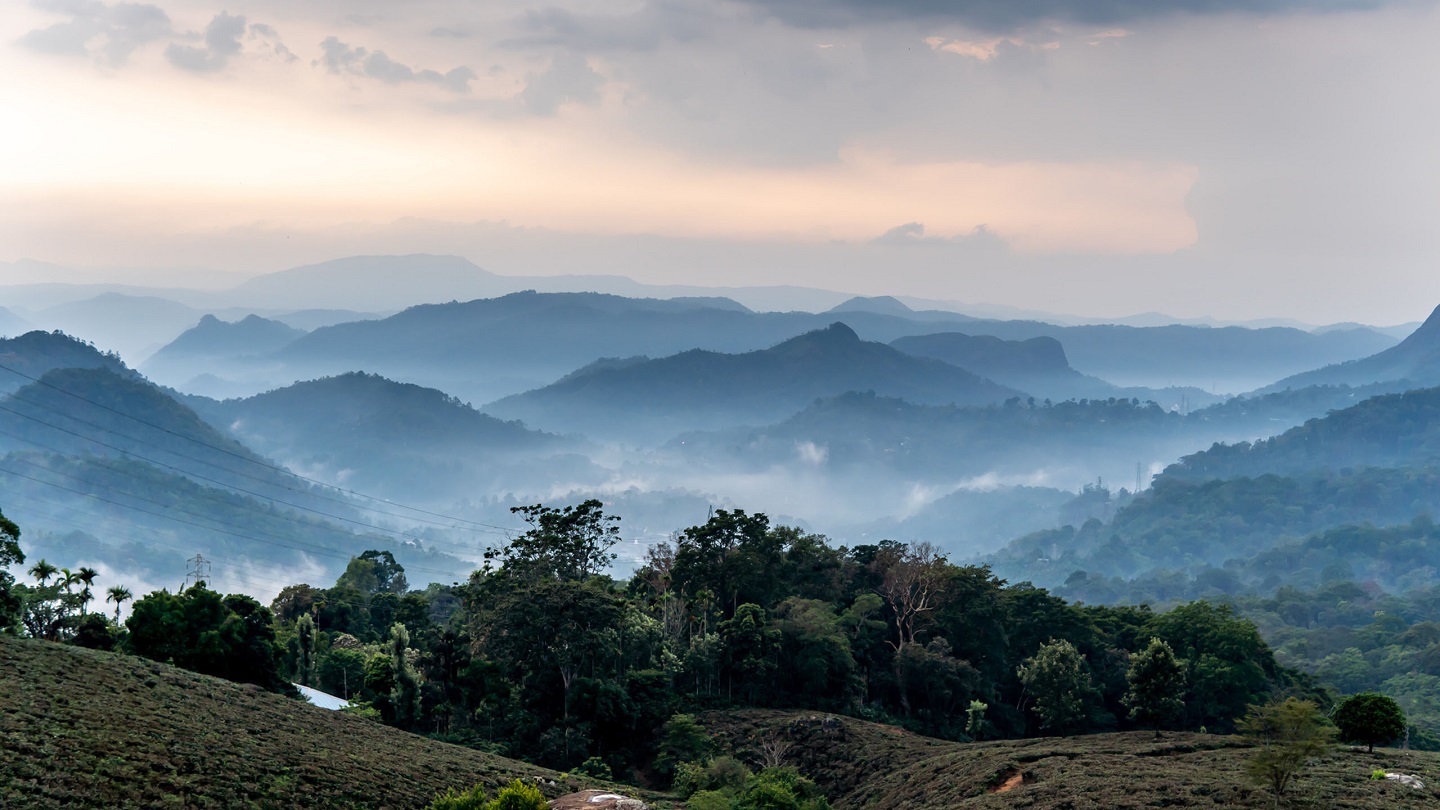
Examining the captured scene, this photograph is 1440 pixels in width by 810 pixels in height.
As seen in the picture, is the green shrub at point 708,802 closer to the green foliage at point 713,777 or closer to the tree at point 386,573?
the green foliage at point 713,777

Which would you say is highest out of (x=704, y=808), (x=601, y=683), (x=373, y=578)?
(x=373, y=578)

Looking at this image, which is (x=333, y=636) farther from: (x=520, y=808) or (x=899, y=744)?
(x=520, y=808)

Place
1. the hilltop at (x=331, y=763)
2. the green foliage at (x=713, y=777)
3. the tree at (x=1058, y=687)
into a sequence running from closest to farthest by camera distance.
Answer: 1. the hilltop at (x=331, y=763)
2. the green foliage at (x=713, y=777)
3. the tree at (x=1058, y=687)

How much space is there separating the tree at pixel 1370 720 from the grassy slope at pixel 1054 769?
0.73 meters

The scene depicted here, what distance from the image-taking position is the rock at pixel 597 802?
42000 millimetres

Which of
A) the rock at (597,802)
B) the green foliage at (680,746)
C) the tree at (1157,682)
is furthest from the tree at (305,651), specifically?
the tree at (1157,682)

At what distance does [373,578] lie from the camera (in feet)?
355

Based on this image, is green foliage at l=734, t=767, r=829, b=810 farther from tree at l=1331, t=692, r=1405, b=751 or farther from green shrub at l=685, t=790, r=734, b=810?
tree at l=1331, t=692, r=1405, b=751

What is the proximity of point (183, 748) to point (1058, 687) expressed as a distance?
46.5 meters

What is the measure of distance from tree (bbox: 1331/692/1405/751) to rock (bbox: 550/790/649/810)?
89.2 feet

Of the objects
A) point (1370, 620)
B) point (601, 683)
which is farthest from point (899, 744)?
point (1370, 620)

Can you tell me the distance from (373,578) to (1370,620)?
161818mm

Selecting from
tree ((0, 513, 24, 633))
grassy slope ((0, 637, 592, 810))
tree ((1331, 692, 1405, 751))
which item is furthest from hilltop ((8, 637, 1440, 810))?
tree ((0, 513, 24, 633))

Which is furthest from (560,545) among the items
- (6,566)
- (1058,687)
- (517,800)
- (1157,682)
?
(1157,682)
